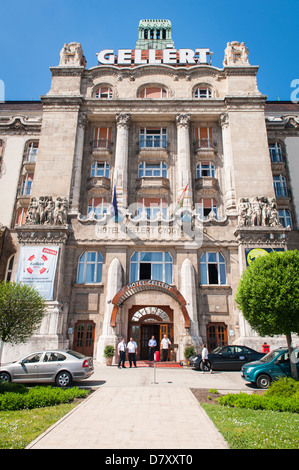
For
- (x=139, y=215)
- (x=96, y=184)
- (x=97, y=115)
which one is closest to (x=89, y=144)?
(x=97, y=115)

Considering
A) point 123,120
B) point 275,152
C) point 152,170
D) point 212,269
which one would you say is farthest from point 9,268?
point 275,152

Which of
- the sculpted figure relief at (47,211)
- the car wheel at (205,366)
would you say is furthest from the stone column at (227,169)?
the sculpted figure relief at (47,211)

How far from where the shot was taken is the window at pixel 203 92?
35.7 meters

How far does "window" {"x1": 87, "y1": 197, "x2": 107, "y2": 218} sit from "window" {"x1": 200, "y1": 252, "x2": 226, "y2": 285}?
11135 millimetres

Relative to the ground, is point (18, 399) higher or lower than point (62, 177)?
lower

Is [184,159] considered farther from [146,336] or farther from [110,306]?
[146,336]

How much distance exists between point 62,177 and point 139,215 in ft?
28.0

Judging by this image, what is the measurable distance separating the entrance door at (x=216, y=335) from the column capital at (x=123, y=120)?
22206 millimetres

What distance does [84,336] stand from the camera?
2659 cm

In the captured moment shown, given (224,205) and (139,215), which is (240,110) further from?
(139,215)

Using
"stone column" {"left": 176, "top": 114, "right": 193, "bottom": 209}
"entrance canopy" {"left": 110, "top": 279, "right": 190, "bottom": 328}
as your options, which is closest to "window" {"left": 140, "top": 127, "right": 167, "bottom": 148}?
"stone column" {"left": 176, "top": 114, "right": 193, "bottom": 209}

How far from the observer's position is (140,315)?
87.3ft

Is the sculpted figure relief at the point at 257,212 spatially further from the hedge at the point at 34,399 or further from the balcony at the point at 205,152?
the hedge at the point at 34,399
